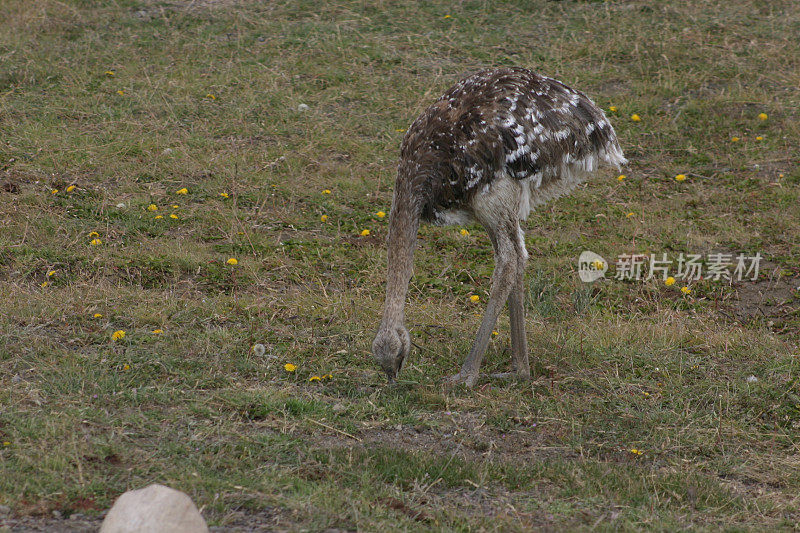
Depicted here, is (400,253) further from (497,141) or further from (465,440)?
(465,440)

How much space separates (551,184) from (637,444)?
77.7 inches

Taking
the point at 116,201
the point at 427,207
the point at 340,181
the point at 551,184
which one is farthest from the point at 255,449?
the point at 340,181

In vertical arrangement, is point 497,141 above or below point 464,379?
above

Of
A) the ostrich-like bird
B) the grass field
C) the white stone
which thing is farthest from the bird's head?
the white stone

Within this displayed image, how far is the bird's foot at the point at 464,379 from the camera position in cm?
604

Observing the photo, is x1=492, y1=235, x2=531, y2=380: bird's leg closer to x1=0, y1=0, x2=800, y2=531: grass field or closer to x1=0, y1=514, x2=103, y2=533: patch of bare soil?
x1=0, y1=0, x2=800, y2=531: grass field

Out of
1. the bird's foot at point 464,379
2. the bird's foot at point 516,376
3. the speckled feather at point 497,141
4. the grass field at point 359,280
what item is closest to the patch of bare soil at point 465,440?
the grass field at point 359,280

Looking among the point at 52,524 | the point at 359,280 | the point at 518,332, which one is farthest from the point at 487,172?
the point at 52,524

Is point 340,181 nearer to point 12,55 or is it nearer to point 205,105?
point 205,105

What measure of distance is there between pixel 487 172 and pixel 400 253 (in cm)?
79

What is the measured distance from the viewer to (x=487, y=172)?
19.6ft

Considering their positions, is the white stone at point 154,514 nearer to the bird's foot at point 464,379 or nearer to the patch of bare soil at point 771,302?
the bird's foot at point 464,379

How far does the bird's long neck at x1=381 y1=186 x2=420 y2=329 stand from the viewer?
5.76 metres

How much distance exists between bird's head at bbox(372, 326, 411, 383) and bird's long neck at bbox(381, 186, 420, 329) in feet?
0.21
